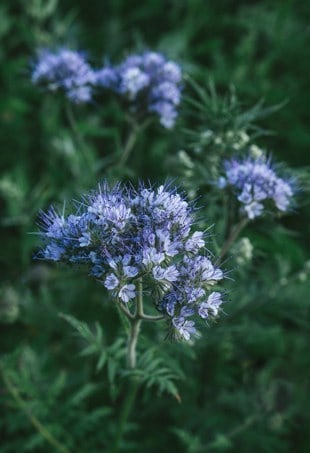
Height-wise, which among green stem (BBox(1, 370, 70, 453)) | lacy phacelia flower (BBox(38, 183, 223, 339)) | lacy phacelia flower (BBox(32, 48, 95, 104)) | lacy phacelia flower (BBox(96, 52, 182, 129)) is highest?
lacy phacelia flower (BBox(32, 48, 95, 104))

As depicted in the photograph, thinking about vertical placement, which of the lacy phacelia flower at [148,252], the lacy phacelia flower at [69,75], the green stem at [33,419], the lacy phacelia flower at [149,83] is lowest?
the green stem at [33,419]

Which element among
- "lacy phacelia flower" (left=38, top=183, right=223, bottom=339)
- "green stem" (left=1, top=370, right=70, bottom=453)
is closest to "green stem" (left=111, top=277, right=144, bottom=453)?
"lacy phacelia flower" (left=38, top=183, right=223, bottom=339)

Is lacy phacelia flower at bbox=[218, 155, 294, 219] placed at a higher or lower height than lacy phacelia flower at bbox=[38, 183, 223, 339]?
higher

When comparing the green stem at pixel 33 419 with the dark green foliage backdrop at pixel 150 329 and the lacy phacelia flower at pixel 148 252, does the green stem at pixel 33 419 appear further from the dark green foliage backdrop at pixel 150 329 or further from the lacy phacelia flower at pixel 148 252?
the lacy phacelia flower at pixel 148 252

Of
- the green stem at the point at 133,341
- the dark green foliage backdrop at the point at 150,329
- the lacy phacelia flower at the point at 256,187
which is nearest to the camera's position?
the green stem at the point at 133,341

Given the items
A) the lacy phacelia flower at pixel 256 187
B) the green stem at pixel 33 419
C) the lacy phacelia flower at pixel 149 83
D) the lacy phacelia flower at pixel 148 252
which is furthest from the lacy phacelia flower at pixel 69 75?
the green stem at pixel 33 419

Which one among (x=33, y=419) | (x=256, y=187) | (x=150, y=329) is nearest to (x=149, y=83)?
(x=256, y=187)

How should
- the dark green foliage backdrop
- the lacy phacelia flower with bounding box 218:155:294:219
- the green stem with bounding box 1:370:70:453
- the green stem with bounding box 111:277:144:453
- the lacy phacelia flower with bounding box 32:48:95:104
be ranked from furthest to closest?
the lacy phacelia flower with bounding box 32:48:95:104
the dark green foliage backdrop
the green stem with bounding box 1:370:70:453
the lacy phacelia flower with bounding box 218:155:294:219
the green stem with bounding box 111:277:144:453

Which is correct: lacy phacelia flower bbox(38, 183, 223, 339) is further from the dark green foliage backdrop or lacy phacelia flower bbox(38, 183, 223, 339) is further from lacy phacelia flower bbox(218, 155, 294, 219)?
lacy phacelia flower bbox(218, 155, 294, 219)
